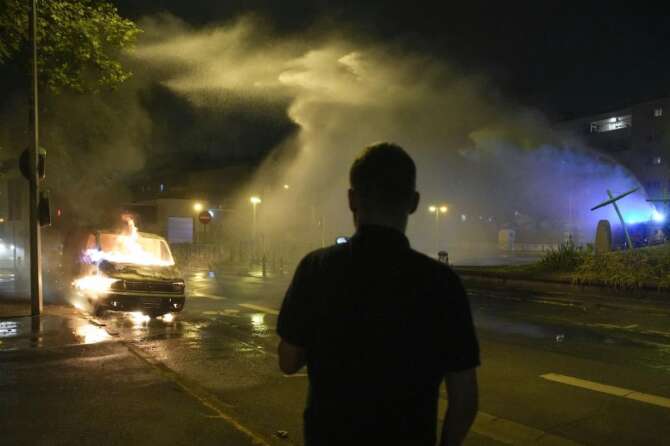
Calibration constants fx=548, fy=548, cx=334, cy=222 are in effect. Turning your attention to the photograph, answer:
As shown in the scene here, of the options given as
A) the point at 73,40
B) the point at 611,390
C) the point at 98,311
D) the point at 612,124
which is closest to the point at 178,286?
the point at 98,311

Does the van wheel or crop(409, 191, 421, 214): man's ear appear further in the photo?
the van wheel

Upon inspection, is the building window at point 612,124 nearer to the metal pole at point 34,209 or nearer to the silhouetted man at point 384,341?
the metal pole at point 34,209

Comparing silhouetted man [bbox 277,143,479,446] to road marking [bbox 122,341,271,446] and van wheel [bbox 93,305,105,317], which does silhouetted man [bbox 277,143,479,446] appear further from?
van wheel [bbox 93,305,105,317]

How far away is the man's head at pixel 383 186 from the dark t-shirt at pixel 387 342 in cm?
8

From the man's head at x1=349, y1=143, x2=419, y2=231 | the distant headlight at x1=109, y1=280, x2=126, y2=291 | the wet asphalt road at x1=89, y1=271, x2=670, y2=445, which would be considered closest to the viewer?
the man's head at x1=349, y1=143, x2=419, y2=231

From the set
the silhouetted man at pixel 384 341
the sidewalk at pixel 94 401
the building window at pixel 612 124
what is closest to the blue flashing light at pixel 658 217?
the sidewalk at pixel 94 401

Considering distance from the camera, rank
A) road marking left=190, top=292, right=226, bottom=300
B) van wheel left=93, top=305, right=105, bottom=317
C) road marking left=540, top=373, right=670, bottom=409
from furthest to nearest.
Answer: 1. road marking left=190, top=292, right=226, bottom=300
2. van wheel left=93, top=305, right=105, bottom=317
3. road marking left=540, top=373, right=670, bottom=409

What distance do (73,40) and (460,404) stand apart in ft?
37.8

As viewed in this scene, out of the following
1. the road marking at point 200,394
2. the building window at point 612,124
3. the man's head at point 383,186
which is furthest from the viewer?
the building window at point 612,124

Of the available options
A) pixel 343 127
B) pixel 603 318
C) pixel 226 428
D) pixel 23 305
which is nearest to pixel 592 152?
pixel 343 127

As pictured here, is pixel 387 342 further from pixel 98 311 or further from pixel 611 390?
pixel 98 311

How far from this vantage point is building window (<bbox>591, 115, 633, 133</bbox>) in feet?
146

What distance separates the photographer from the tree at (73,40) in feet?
34.3

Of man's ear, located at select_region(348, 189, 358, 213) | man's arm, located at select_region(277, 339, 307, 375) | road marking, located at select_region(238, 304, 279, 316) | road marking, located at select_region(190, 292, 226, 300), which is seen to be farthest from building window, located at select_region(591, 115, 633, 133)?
man's arm, located at select_region(277, 339, 307, 375)
